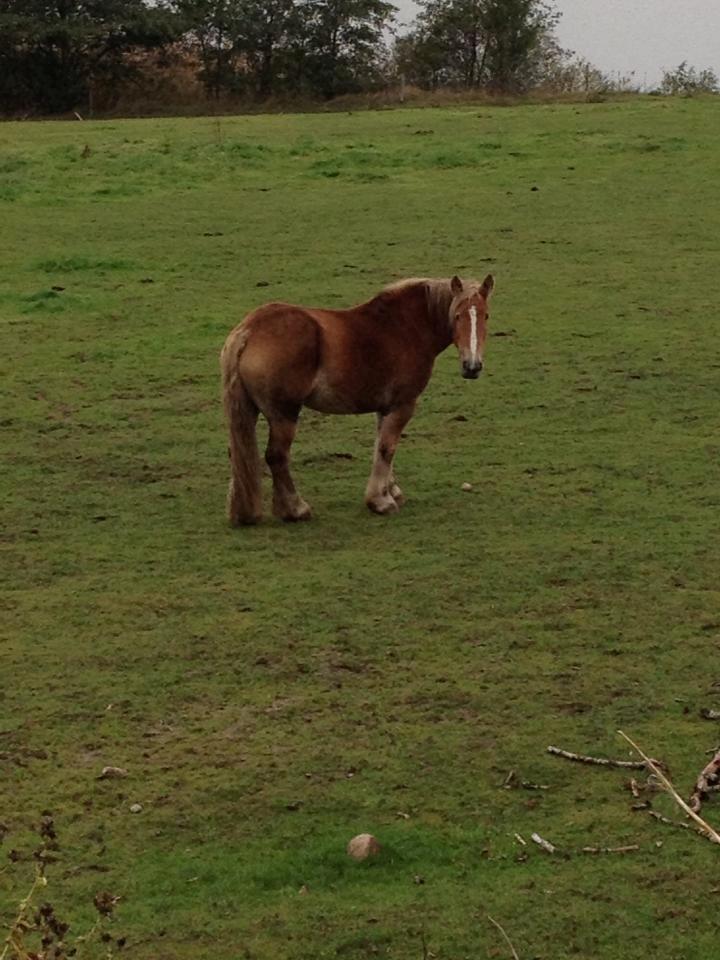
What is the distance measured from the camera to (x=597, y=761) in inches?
181

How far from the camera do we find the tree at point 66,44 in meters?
32.7

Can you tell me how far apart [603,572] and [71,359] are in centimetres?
530

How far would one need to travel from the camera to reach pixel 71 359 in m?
10.4

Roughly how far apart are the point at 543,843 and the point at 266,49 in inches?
1280

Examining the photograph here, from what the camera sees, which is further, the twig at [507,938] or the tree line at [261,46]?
the tree line at [261,46]

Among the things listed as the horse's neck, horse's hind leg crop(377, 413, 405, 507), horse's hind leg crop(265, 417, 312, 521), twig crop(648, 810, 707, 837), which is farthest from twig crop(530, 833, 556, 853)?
the horse's neck

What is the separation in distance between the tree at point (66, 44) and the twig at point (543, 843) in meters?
30.7

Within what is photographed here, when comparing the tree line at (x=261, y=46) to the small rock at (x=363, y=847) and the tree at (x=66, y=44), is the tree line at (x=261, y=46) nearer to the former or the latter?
the tree at (x=66, y=44)

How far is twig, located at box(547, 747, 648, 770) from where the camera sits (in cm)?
457

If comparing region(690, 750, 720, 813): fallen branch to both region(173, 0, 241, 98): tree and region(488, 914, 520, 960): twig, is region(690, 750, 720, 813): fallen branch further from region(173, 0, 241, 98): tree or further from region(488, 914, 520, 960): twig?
region(173, 0, 241, 98): tree

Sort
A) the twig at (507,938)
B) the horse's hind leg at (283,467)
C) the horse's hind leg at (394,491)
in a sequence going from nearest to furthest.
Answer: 1. the twig at (507,938)
2. the horse's hind leg at (283,467)
3. the horse's hind leg at (394,491)

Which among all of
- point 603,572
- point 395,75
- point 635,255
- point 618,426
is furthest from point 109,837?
point 395,75

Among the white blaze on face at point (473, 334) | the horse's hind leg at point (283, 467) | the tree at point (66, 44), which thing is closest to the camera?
the white blaze on face at point (473, 334)

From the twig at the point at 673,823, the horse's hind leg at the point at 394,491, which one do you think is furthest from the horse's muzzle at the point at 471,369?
the twig at the point at 673,823
